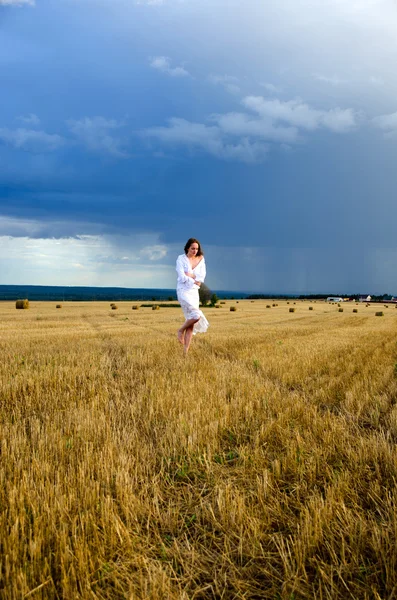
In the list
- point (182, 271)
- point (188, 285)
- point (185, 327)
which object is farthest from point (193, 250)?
point (185, 327)

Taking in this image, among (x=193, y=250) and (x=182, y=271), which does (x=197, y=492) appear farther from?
(x=193, y=250)

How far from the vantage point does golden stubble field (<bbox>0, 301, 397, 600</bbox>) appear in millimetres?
2582

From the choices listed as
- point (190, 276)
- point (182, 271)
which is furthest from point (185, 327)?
point (182, 271)

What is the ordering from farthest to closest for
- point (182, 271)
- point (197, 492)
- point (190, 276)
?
point (190, 276) → point (182, 271) → point (197, 492)

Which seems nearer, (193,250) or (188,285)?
(193,250)

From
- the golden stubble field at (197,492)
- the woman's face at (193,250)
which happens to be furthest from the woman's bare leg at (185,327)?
the golden stubble field at (197,492)

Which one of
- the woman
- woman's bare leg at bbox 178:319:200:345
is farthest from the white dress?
woman's bare leg at bbox 178:319:200:345

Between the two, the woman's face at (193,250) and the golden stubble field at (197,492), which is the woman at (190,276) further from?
the golden stubble field at (197,492)

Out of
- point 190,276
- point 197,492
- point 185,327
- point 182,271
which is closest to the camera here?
point 197,492

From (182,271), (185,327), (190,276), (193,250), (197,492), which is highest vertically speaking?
(193,250)

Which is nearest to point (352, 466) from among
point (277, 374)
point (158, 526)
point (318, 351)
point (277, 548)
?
point (277, 548)

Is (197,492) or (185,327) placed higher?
(185,327)

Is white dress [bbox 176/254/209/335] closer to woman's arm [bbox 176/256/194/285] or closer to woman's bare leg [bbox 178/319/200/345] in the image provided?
woman's arm [bbox 176/256/194/285]

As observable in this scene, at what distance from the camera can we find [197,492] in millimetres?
3752
